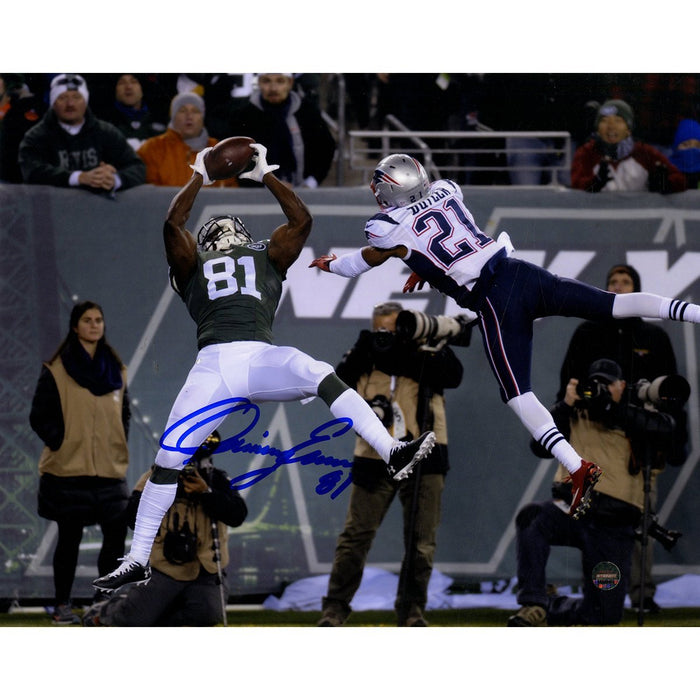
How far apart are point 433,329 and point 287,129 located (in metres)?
1.43

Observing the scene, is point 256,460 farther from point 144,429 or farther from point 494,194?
point 494,194

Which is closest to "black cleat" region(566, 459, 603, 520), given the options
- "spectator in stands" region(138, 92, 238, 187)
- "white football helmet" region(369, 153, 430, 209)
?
"white football helmet" region(369, 153, 430, 209)

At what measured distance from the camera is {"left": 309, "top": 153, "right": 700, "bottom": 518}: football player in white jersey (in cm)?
607

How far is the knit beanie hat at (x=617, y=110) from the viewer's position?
23.4 ft

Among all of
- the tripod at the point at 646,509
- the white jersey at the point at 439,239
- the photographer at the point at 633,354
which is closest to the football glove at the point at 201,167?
the white jersey at the point at 439,239

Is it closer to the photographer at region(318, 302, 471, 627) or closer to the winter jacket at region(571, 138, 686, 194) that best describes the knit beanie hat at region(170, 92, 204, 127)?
the photographer at region(318, 302, 471, 627)

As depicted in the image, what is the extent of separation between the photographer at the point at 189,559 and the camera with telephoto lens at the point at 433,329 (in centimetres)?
119

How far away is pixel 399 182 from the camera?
6.23m

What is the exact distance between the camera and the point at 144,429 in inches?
274

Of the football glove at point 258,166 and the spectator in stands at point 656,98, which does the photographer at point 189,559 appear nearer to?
the football glove at point 258,166

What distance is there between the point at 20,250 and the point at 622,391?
363 centimetres

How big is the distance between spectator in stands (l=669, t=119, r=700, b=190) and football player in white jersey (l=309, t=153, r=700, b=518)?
1506 mm

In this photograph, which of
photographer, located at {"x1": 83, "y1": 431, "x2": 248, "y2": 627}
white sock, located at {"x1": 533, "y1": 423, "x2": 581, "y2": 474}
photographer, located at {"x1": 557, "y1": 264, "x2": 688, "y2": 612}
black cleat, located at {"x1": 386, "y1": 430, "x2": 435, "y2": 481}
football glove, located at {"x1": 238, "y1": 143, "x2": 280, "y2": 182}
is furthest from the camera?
photographer, located at {"x1": 557, "y1": 264, "x2": 688, "y2": 612}

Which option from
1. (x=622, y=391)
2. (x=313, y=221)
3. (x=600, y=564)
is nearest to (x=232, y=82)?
(x=313, y=221)
